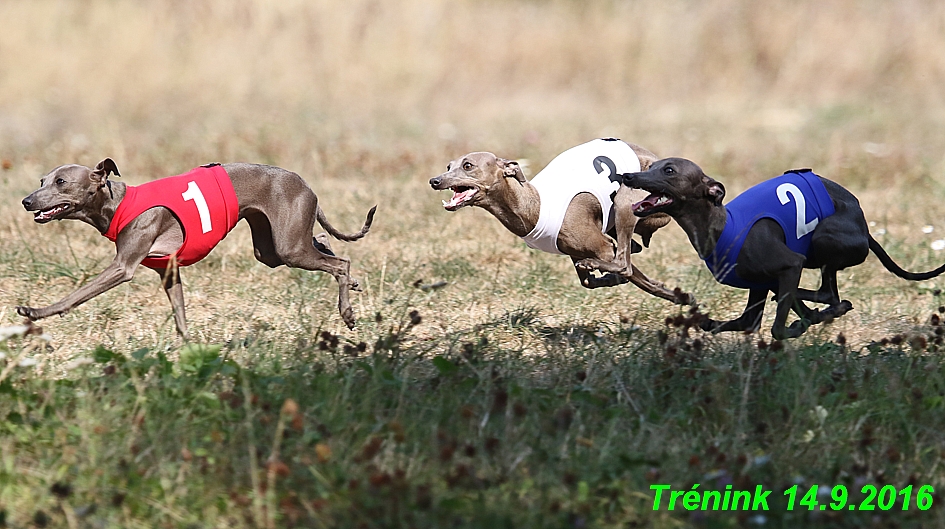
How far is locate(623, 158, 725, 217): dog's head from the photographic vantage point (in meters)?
5.18

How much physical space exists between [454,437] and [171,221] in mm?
2275

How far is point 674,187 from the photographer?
17.0 ft

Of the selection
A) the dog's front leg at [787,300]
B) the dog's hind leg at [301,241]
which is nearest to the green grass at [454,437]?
the dog's front leg at [787,300]

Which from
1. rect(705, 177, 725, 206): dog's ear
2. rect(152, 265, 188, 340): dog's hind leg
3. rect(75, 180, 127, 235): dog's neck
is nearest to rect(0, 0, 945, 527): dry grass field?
rect(152, 265, 188, 340): dog's hind leg

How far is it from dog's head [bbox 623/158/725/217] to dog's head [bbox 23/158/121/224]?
265cm

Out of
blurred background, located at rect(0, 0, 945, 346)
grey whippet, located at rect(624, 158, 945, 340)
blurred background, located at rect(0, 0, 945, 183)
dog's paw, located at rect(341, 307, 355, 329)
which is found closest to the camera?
grey whippet, located at rect(624, 158, 945, 340)

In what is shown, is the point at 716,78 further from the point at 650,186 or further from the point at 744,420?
the point at 744,420

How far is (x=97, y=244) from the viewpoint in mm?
7547

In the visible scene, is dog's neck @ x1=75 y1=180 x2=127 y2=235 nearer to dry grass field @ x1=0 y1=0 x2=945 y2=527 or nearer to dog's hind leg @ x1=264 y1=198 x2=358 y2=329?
dry grass field @ x1=0 y1=0 x2=945 y2=527

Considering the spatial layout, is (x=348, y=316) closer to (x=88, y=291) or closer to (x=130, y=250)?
(x=130, y=250)

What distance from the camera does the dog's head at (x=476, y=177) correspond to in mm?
5637

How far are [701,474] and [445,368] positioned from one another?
116 cm

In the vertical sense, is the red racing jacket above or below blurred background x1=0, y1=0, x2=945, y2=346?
below

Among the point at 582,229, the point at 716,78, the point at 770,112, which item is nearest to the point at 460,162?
the point at 582,229
